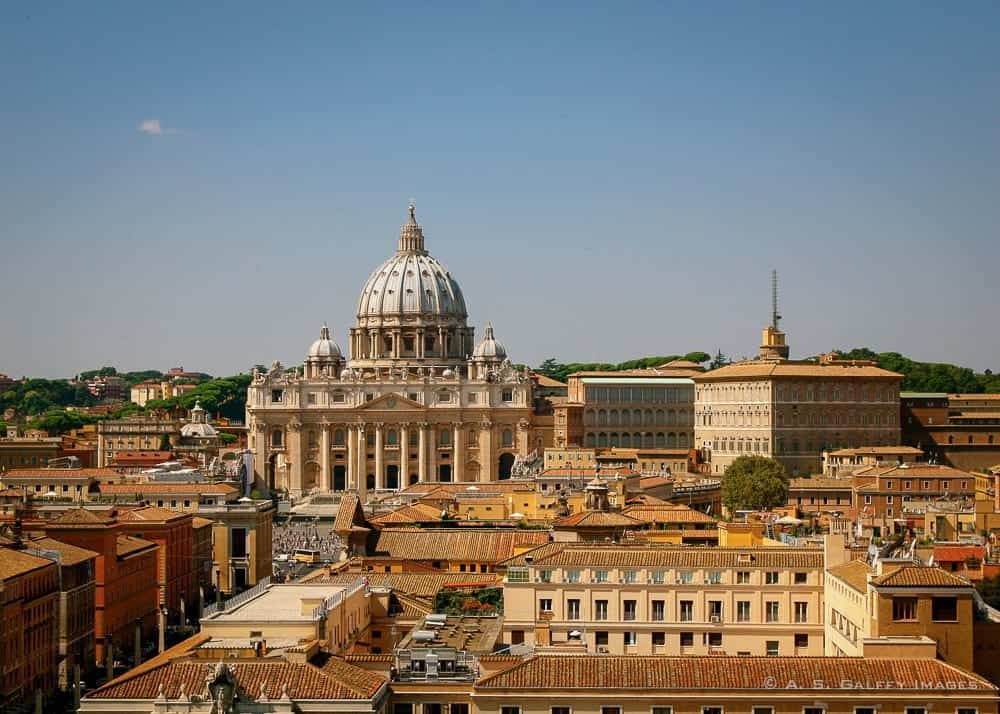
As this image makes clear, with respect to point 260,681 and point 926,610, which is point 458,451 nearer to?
point 926,610

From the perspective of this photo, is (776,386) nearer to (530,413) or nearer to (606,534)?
(530,413)

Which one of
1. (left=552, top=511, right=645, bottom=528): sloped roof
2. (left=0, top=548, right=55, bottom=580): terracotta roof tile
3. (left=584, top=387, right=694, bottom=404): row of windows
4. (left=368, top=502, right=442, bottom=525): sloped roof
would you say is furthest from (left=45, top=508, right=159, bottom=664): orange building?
(left=584, top=387, right=694, bottom=404): row of windows

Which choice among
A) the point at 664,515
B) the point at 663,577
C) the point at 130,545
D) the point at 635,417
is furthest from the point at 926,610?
the point at 635,417

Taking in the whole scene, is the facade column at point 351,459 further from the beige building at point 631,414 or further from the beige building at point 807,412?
the beige building at point 807,412

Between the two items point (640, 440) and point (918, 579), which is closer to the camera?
point (918, 579)

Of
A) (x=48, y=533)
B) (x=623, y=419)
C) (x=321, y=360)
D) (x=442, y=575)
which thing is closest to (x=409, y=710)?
(x=442, y=575)

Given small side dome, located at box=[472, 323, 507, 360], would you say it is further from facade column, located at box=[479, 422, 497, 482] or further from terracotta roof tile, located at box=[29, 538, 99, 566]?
terracotta roof tile, located at box=[29, 538, 99, 566]

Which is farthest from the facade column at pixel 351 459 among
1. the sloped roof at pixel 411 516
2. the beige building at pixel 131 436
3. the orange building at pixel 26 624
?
the orange building at pixel 26 624

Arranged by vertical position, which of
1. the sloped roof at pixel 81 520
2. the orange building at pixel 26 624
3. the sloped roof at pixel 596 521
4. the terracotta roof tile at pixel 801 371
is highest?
the terracotta roof tile at pixel 801 371
